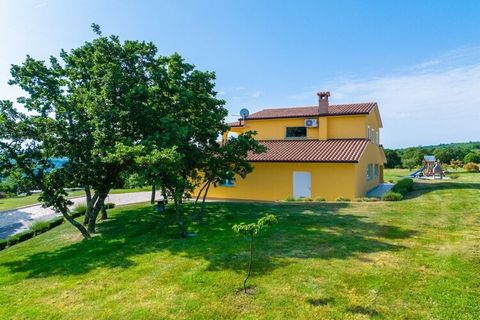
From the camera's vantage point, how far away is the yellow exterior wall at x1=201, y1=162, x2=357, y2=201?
2291cm

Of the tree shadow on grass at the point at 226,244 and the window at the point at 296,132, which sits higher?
the window at the point at 296,132

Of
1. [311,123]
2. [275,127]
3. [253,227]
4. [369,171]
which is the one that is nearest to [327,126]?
[311,123]

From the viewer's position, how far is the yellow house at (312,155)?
76.4 ft

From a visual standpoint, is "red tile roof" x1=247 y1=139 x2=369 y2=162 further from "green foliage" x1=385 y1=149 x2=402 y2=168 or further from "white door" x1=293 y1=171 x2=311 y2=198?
"green foliage" x1=385 y1=149 x2=402 y2=168

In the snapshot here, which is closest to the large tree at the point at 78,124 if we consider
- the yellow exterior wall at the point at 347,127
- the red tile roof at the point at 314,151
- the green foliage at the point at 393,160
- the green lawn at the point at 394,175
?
the red tile roof at the point at 314,151

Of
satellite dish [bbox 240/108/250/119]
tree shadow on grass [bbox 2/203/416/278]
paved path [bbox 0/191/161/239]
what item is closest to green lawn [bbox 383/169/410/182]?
satellite dish [bbox 240/108/250/119]

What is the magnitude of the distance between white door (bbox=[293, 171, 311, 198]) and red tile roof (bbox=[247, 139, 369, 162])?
4.08ft

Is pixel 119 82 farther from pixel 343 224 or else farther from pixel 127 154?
pixel 343 224

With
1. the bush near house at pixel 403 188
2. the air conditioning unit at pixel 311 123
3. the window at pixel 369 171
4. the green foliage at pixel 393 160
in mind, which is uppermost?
the air conditioning unit at pixel 311 123

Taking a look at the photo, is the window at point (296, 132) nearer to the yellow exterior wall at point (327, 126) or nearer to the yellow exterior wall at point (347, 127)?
the yellow exterior wall at point (327, 126)

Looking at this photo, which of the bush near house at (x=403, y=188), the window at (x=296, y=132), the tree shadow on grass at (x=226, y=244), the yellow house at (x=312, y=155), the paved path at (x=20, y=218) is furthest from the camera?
the window at (x=296, y=132)

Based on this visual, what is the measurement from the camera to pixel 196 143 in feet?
54.0

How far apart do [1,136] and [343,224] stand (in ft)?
51.0

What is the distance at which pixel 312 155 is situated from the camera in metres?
24.2
